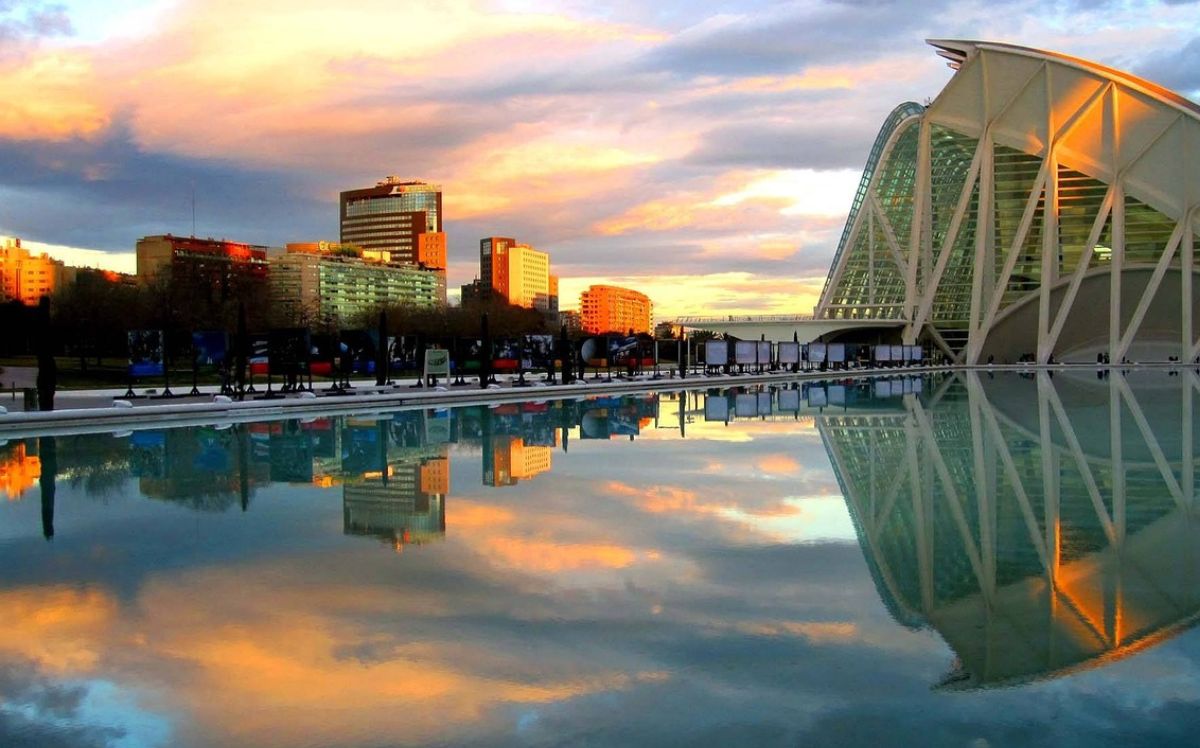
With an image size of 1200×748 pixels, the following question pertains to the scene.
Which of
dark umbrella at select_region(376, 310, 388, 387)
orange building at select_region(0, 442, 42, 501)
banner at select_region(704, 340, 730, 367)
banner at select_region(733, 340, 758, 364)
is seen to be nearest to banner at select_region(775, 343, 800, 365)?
banner at select_region(733, 340, 758, 364)

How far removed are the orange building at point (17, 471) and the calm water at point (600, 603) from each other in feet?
0.28

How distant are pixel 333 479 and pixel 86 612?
5.56 m

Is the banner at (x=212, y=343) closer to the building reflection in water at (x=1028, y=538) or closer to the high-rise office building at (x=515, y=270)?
the building reflection in water at (x=1028, y=538)

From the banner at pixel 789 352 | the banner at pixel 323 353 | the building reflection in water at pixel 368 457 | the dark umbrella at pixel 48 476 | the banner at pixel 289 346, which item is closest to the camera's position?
the dark umbrella at pixel 48 476

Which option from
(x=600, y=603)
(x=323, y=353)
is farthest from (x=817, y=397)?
(x=600, y=603)

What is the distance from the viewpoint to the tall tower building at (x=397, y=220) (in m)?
179

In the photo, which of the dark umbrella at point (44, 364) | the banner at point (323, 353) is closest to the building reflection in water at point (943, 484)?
the dark umbrella at point (44, 364)

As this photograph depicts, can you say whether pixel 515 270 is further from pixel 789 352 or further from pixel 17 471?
pixel 17 471

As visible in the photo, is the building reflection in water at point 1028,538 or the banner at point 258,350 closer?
the building reflection in water at point 1028,538

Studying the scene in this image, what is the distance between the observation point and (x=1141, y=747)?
152 inches

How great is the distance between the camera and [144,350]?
83.6 feet

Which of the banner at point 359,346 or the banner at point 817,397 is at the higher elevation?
the banner at point 359,346

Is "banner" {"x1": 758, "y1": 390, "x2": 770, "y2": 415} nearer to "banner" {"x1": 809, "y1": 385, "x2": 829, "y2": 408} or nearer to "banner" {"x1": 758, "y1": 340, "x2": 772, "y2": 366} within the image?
"banner" {"x1": 809, "y1": 385, "x2": 829, "y2": 408}

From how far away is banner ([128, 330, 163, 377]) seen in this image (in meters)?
25.5
